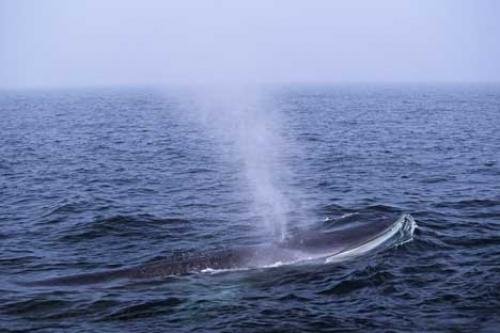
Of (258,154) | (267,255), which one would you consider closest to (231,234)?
(267,255)

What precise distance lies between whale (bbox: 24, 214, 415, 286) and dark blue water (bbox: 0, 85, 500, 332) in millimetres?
745

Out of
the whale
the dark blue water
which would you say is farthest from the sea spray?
the whale

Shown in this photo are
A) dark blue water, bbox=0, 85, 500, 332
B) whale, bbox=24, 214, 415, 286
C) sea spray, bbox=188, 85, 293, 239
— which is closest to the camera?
dark blue water, bbox=0, 85, 500, 332

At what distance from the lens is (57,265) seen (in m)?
26.5

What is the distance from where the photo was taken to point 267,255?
25750mm

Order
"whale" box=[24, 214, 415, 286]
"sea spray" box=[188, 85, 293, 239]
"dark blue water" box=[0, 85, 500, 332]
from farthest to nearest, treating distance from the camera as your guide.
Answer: "sea spray" box=[188, 85, 293, 239]
"whale" box=[24, 214, 415, 286]
"dark blue water" box=[0, 85, 500, 332]

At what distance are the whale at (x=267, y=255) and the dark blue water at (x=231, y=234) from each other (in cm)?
75

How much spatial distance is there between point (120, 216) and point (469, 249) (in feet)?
62.1

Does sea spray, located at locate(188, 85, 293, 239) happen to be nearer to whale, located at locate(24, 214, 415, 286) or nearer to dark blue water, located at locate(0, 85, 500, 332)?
dark blue water, located at locate(0, 85, 500, 332)

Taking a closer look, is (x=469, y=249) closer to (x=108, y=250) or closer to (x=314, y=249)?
(x=314, y=249)

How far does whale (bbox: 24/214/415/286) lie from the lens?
79.0 ft

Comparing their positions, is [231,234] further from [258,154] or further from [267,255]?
[258,154]

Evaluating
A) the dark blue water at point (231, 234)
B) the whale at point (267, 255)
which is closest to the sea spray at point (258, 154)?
the dark blue water at point (231, 234)

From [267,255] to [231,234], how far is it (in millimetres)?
5725
